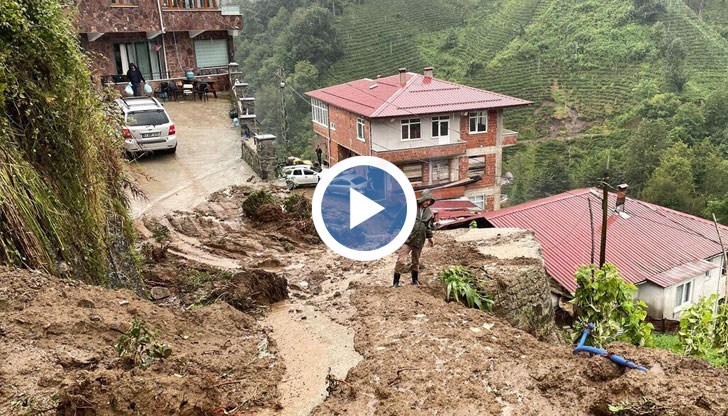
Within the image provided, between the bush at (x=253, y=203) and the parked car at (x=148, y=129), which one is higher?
the parked car at (x=148, y=129)

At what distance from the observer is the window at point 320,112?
3370 centimetres

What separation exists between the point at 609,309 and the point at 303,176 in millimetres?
12946

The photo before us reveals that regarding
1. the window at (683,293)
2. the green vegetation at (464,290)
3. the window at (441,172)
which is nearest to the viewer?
the green vegetation at (464,290)

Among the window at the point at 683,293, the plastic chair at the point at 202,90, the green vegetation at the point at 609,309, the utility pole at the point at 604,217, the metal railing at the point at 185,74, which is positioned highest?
the metal railing at the point at 185,74

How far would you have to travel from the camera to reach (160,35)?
2242 cm

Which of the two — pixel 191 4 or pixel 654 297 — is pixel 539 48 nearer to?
pixel 191 4

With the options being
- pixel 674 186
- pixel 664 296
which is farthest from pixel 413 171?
pixel 674 186

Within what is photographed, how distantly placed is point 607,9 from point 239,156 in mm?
65801

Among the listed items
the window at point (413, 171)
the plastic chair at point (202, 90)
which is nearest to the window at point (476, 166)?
the window at point (413, 171)

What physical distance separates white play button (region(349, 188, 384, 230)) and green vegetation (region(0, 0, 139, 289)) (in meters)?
3.38

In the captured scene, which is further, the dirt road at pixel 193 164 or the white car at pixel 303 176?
the white car at pixel 303 176

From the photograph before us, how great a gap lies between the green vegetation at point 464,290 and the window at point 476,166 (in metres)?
22.0

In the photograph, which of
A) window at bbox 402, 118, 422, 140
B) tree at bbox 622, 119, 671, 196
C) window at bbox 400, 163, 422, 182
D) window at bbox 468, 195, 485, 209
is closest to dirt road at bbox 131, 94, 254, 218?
window at bbox 402, 118, 422, 140

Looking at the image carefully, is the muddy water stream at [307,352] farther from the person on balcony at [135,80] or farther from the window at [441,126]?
the window at [441,126]
